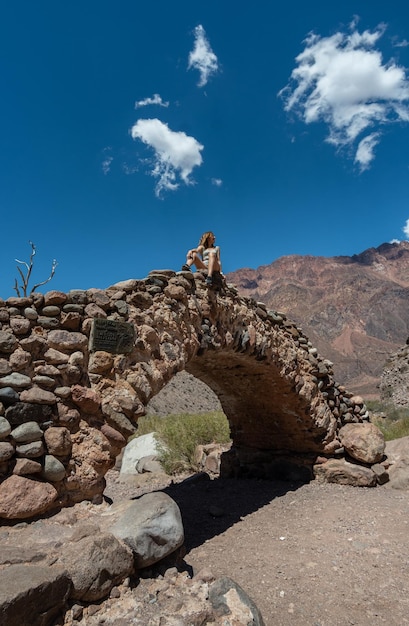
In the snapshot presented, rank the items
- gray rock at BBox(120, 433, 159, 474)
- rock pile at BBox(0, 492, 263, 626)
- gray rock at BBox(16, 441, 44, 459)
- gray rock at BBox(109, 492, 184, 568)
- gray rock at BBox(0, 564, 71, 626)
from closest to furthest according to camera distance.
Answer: gray rock at BBox(0, 564, 71, 626) < rock pile at BBox(0, 492, 263, 626) < gray rock at BBox(109, 492, 184, 568) < gray rock at BBox(16, 441, 44, 459) < gray rock at BBox(120, 433, 159, 474)

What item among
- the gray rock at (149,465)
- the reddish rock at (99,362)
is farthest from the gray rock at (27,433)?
the gray rock at (149,465)

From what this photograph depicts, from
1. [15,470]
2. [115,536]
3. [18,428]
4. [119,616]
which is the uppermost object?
[18,428]

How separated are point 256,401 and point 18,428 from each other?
4.97m

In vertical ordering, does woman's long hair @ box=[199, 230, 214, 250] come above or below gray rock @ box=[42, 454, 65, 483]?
above

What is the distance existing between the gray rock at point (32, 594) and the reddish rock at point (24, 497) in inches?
24.8

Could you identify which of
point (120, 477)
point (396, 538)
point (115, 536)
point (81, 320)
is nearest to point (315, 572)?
point (396, 538)

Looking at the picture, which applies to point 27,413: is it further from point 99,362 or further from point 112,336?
point 112,336

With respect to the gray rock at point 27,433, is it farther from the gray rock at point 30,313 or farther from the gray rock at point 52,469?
the gray rock at point 30,313

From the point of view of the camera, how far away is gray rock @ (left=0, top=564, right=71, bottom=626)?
6.29 feet

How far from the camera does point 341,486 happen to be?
6945 millimetres

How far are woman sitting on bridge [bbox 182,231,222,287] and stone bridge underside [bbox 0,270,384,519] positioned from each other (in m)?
0.22

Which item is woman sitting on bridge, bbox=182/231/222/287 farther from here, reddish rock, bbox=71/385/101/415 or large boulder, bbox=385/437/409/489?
large boulder, bbox=385/437/409/489

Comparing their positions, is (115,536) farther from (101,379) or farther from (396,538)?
(396,538)

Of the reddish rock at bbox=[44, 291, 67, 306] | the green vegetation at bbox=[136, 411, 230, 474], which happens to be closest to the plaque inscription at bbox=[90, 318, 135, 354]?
the reddish rock at bbox=[44, 291, 67, 306]
